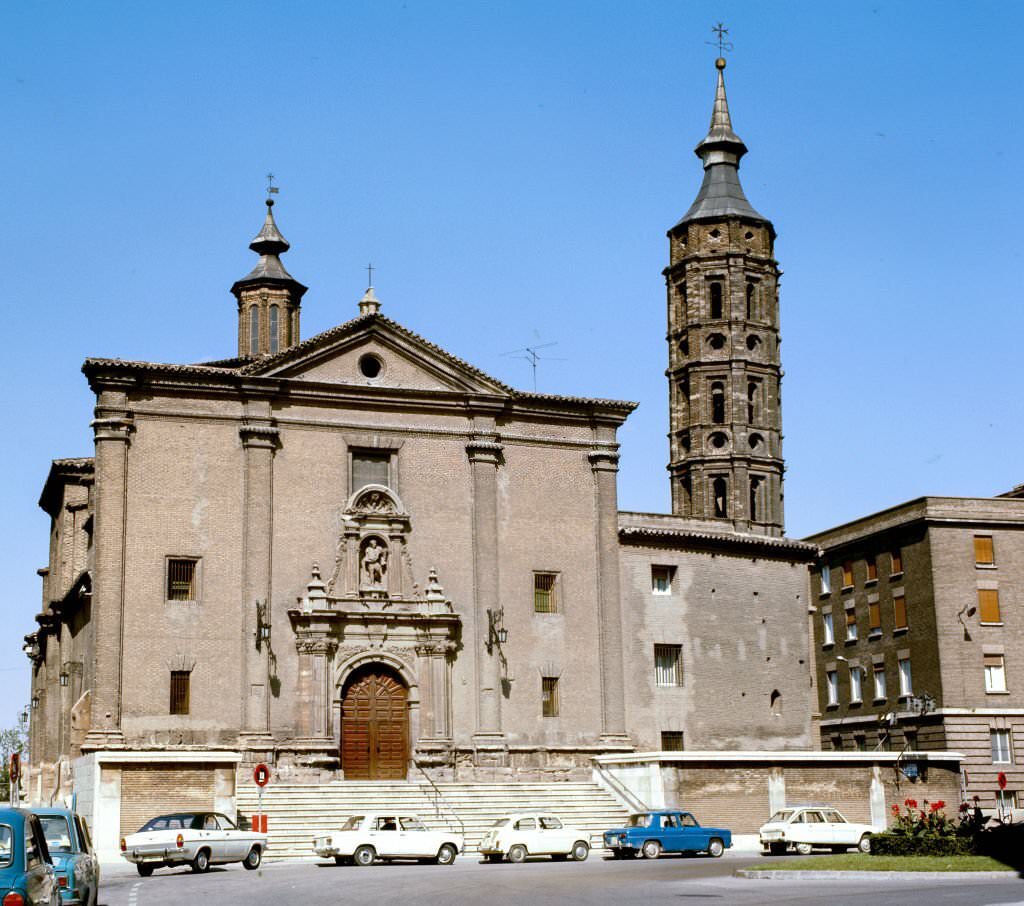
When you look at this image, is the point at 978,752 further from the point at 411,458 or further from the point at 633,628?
the point at 411,458

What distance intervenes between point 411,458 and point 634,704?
10766 mm

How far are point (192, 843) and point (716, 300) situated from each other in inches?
1825

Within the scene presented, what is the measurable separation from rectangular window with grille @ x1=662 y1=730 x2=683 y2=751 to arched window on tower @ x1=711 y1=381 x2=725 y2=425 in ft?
83.9

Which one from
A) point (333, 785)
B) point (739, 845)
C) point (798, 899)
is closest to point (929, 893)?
point (798, 899)

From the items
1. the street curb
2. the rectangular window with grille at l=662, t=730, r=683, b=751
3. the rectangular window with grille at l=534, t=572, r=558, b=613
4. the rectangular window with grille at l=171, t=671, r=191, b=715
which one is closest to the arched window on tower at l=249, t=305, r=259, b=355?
the rectangular window with grille at l=534, t=572, r=558, b=613

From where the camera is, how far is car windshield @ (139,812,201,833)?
3372cm

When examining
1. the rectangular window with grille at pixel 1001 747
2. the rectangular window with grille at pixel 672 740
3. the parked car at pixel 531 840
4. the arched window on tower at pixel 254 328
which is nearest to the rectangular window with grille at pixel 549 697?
the rectangular window with grille at pixel 672 740

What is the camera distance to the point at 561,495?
164 feet

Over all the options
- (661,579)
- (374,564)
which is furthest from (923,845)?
(661,579)

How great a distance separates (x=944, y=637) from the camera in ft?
194

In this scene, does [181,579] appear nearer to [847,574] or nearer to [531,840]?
[531,840]

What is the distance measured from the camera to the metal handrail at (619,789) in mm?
44003

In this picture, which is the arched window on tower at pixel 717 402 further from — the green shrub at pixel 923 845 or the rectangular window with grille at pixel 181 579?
the green shrub at pixel 923 845

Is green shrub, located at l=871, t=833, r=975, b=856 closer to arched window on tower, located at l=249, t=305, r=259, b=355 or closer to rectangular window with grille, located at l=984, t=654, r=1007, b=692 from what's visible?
rectangular window with grille, located at l=984, t=654, r=1007, b=692
